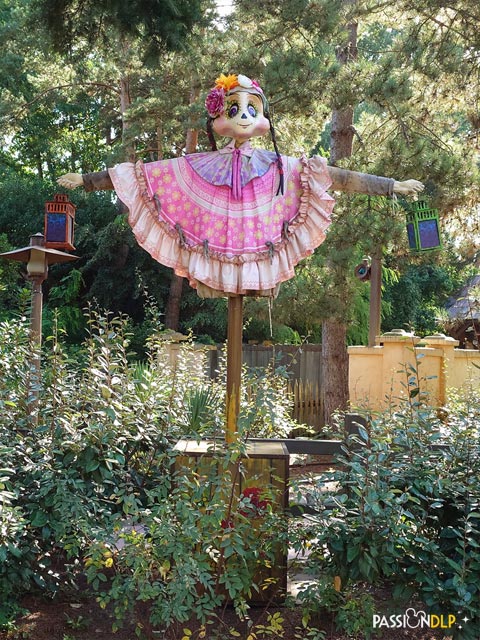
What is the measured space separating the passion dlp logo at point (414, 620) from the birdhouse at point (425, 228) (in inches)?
85.0

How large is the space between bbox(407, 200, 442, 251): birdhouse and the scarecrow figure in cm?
56

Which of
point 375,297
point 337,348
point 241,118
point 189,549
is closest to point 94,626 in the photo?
point 189,549

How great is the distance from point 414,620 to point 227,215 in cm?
206

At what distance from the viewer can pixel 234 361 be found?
3.56 m

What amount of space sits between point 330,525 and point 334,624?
60 cm

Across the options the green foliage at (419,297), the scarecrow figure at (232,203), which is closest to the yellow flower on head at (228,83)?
the scarecrow figure at (232,203)

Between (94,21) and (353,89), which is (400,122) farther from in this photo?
(94,21)

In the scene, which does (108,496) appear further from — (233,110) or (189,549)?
(233,110)

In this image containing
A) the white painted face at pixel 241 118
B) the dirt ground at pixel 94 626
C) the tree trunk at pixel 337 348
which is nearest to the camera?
the dirt ground at pixel 94 626

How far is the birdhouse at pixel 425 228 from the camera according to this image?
13.9 feet

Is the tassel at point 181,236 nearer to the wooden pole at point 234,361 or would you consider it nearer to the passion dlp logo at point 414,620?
the wooden pole at point 234,361

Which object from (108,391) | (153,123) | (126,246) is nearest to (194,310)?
(126,246)

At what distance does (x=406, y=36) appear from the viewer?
7.38 meters

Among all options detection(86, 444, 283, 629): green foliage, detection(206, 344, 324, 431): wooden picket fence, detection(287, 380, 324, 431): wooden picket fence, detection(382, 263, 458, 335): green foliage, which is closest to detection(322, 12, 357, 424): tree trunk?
detection(206, 344, 324, 431): wooden picket fence
